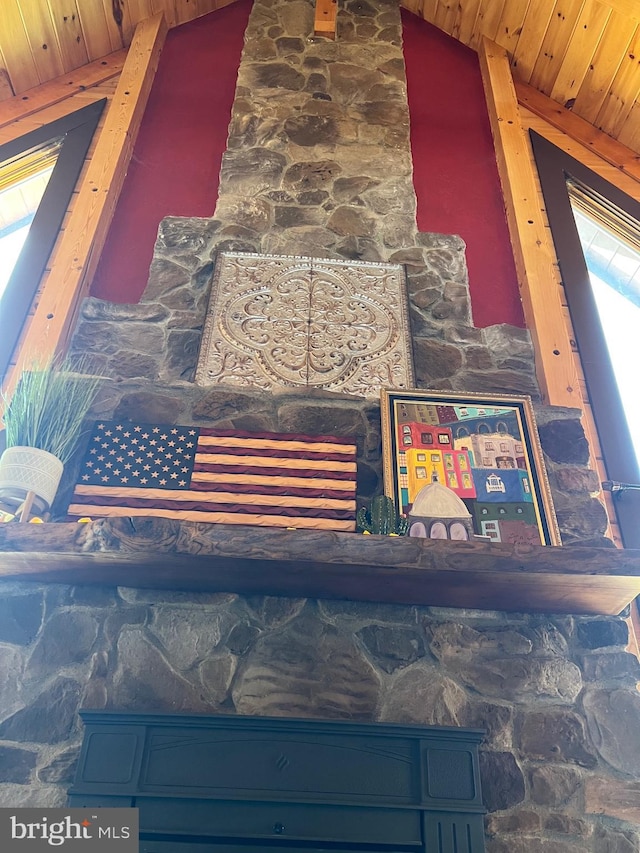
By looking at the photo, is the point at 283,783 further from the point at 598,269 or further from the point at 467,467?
the point at 598,269

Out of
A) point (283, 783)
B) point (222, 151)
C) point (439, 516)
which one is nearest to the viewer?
point (283, 783)

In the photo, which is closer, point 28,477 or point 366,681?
point 366,681

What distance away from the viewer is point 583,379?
3557mm

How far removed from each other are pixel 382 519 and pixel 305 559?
0.44 meters

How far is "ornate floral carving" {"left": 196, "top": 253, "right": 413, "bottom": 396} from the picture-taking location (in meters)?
3.42

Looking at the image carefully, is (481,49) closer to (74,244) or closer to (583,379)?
(583,379)

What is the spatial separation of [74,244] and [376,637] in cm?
244

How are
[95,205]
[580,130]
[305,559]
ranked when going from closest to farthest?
[305,559]
[95,205]
[580,130]

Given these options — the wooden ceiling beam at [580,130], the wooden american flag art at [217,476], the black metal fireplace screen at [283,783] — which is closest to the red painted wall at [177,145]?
the wooden american flag art at [217,476]

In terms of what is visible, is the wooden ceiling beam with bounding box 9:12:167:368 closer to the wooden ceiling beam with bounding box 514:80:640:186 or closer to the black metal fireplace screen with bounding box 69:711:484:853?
the black metal fireplace screen with bounding box 69:711:484:853

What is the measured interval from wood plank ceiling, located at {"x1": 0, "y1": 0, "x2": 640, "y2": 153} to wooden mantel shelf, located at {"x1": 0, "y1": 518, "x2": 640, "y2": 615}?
326 centimetres

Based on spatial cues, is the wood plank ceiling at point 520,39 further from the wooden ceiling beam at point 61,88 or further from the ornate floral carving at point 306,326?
the ornate floral carving at point 306,326

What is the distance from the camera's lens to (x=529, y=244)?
4004mm

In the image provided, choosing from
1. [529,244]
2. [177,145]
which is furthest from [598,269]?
[177,145]
